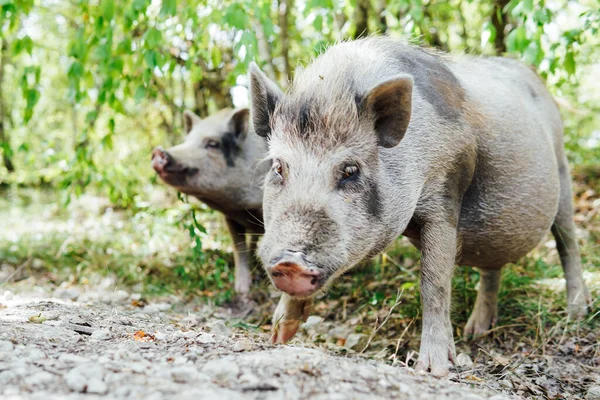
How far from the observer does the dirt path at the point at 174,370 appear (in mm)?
2418

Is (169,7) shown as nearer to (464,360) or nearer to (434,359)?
(434,359)

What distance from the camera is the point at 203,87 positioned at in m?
9.02

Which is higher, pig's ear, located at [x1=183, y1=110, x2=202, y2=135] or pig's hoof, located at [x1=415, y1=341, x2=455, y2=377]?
pig's ear, located at [x1=183, y1=110, x2=202, y2=135]

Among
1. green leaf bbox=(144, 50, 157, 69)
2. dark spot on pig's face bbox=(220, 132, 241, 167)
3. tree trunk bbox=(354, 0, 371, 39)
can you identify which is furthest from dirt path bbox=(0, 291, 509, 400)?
tree trunk bbox=(354, 0, 371, 39)

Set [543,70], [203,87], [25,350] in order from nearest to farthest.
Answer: [25,350] → [543,70] → [203,87]

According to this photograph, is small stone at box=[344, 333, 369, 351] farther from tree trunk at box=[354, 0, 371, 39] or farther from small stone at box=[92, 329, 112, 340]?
tree trunk at box=[354, 0, 371, 39]

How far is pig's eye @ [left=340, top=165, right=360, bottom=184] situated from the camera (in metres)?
3.48

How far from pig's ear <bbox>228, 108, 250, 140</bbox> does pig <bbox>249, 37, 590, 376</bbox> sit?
2588 mm

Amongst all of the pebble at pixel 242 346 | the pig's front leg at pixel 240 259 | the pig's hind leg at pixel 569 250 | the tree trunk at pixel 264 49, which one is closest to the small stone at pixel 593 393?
the pig's hind leg at pixel 569 250

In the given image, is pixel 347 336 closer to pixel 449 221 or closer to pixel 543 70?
pixel 449 221

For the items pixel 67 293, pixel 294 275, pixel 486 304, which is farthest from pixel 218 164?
pixel 294 275

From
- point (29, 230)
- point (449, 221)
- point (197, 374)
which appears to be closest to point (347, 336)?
point (449, 221)

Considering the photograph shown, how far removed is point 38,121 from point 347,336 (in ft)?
43.8

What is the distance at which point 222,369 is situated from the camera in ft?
8.80
